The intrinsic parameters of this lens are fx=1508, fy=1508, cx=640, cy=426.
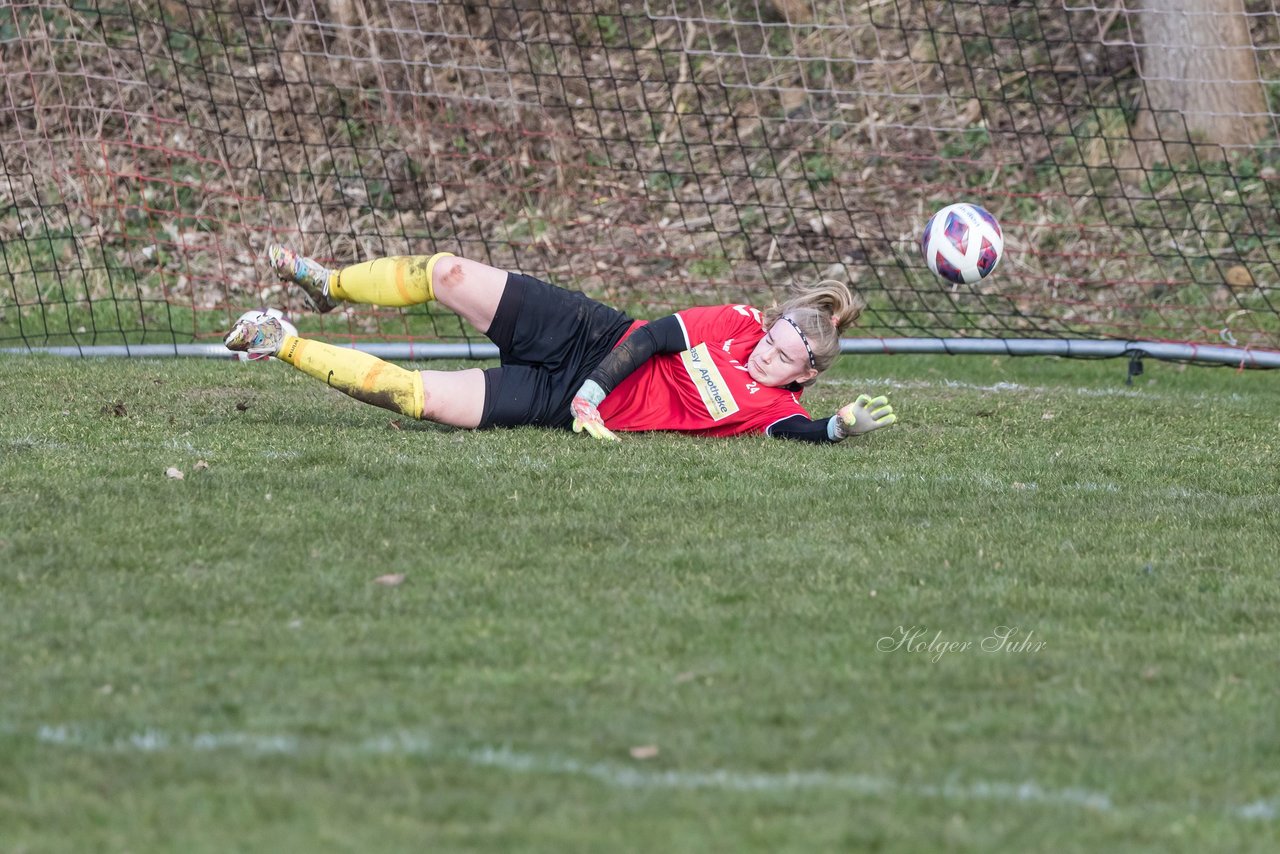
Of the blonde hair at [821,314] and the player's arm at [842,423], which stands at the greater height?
the blonde hair at [821,314]

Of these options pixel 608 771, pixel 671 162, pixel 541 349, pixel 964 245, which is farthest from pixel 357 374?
pixel 671 162

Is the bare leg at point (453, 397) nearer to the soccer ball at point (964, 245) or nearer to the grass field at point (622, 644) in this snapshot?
the grass field at point (622, 644)

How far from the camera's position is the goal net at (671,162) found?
11219 mm

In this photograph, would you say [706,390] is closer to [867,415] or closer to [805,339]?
[805,339]

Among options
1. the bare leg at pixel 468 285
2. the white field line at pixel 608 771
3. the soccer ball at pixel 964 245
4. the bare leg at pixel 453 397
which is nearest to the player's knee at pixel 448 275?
the bare leg at pixel 468 285

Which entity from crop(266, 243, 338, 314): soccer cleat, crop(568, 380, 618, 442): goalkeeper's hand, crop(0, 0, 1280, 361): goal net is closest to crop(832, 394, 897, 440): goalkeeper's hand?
crop(568, 380, 618, 442): goalkeeper's hand

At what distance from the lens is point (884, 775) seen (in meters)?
2.91

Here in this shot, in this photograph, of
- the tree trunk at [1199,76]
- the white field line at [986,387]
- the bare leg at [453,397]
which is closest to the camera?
the bare leg at [453,397]

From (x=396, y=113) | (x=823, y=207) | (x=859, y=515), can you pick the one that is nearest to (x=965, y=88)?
(x=823, y=207)

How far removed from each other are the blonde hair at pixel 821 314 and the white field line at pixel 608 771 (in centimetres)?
346

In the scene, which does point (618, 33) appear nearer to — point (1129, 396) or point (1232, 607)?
point (1129, 396)

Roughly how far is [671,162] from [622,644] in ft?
32.9

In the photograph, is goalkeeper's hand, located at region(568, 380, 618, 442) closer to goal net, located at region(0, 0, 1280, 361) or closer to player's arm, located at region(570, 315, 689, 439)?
player's arm, located at region(570, 315, 689, 439)

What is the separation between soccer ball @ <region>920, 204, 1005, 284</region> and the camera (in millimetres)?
7594
